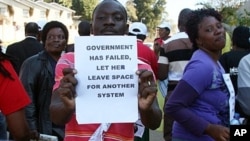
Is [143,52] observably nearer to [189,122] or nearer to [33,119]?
[33,119]

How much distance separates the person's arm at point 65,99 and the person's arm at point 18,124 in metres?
0.56

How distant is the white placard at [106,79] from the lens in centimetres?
220

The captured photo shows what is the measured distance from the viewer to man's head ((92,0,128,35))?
7.79 feet

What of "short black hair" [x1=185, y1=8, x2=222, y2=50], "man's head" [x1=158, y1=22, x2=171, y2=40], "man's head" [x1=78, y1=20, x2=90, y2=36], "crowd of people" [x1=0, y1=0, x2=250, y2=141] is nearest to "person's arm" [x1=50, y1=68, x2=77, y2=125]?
"crowd of people" [x1=0, y1=0, x2=250, y2=141]

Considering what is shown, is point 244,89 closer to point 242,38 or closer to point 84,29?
point 242,38

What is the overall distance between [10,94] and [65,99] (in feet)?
2.14

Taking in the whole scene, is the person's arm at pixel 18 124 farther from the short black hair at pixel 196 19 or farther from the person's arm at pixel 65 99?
the short black hair at pixel 196 19

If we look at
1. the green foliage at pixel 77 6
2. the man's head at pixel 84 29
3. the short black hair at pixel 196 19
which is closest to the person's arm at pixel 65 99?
the short black hair at pixel 196 19

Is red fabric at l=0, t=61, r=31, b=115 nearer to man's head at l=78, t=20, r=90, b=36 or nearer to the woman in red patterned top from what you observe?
the woman in red patterned top

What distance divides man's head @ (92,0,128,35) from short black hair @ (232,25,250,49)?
3.64m

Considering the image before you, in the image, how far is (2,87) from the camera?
8.80 feet

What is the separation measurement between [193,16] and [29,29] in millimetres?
4173

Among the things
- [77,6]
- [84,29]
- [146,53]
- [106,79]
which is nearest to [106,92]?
[106,79]

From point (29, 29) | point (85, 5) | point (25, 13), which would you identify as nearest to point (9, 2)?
point (25, 13)
